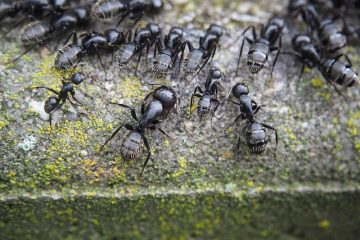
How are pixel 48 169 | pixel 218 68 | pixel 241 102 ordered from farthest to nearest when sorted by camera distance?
pixel 218 68, pixel 241 102, pixel 48 169

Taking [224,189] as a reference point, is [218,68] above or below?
above

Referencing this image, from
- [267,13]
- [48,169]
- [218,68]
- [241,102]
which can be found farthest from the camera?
[267,13]

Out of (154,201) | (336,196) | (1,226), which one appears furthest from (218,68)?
(1,226)

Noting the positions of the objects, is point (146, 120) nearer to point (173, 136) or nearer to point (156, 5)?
point (173, 136)

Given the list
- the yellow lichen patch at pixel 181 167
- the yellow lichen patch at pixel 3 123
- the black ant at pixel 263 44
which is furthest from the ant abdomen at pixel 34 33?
the black ant at pixel 263 44

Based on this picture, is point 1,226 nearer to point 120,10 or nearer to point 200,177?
point 200,177

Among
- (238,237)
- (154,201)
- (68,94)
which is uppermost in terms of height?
(68,94)

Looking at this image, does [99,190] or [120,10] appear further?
[120,10]
